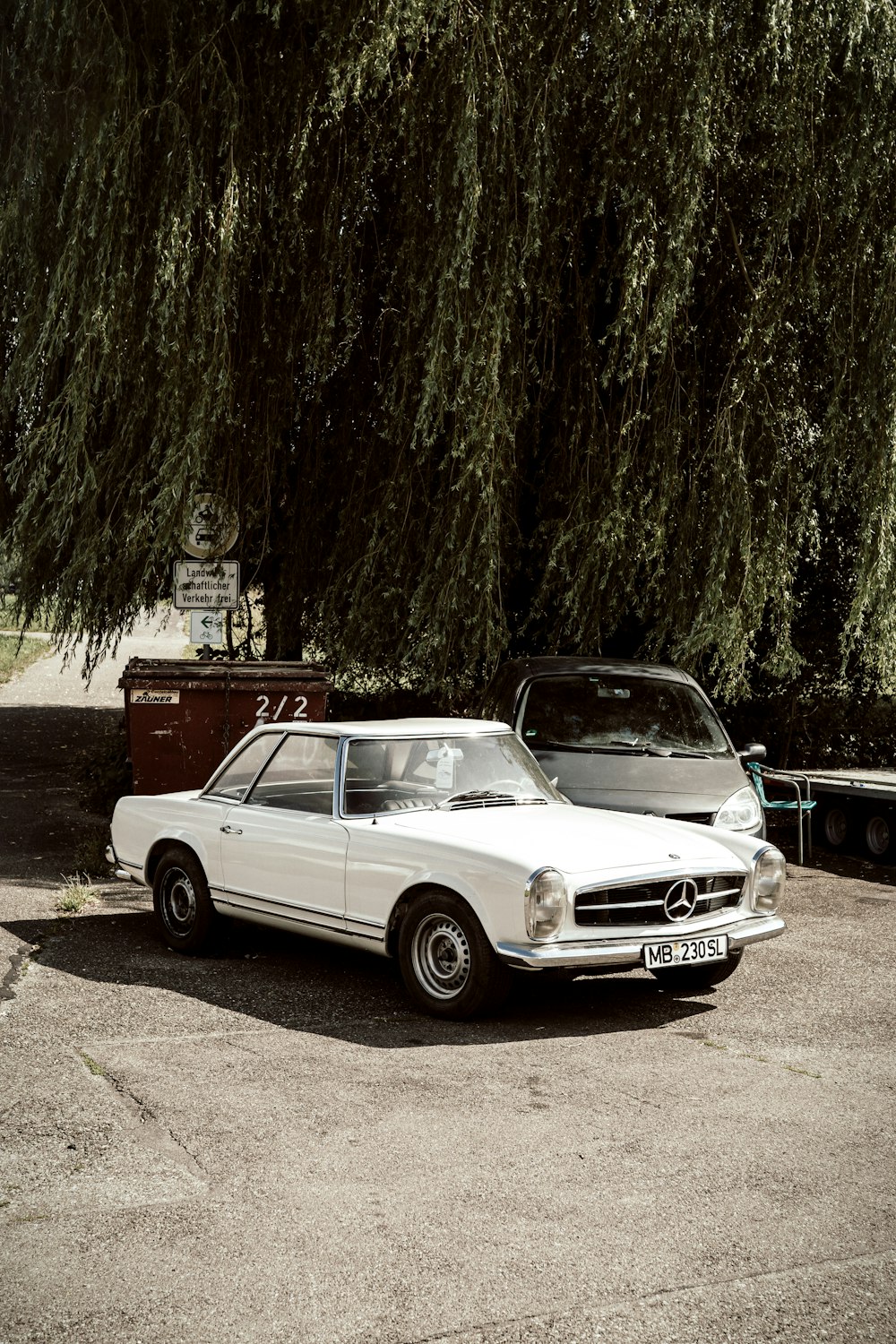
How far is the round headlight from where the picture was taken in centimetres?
628

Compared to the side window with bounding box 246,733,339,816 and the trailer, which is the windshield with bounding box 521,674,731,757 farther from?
the side window with bounding box 246,733,339,816

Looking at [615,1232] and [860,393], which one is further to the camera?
[860,393]

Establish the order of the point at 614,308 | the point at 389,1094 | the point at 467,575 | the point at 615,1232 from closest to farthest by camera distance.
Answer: the point at 615,1232 → the point at 389,1094 → the point at 467,575 → the point at 614,308

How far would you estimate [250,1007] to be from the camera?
6871mm

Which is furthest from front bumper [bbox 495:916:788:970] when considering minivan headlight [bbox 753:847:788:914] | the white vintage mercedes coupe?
minivan headlight [bbox 753:847:788:914]

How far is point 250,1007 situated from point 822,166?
8.64m

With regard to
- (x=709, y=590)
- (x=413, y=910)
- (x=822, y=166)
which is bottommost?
(x=413, y=910)

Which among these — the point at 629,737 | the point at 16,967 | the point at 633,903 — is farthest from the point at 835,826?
the point at 16,967

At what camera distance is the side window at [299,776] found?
773 centimetres

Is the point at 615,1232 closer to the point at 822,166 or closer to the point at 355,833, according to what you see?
the point at 355,833

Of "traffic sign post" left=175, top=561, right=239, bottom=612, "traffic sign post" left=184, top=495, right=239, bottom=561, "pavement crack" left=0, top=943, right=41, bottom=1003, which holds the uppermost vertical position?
"traffic sign post" left=184, top=495, right=239, bottom=561

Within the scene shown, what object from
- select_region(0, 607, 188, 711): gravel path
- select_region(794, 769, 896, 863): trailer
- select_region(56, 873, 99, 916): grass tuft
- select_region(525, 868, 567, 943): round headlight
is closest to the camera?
select_region(525, 868, 567, 943): round headlight

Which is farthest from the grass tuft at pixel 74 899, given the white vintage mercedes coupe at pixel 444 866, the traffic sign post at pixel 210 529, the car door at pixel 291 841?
the traffic sign post at pixel 210 529

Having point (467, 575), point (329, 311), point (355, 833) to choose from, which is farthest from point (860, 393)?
point (355, 833)
